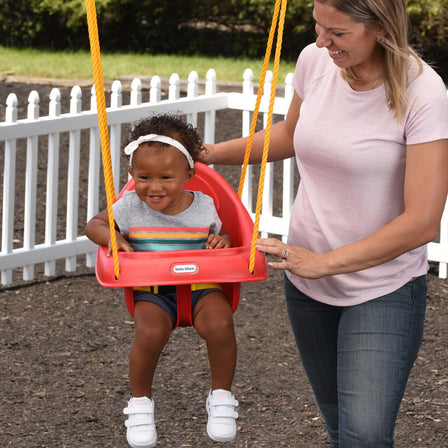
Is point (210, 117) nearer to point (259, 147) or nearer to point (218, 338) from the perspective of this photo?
point (259, 147)

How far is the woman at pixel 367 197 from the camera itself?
2.50 m

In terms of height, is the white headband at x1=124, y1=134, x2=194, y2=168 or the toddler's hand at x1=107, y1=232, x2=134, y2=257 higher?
the white headband at x1=124, y1=134, x2=194, y2=168

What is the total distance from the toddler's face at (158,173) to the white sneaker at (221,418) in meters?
0.59

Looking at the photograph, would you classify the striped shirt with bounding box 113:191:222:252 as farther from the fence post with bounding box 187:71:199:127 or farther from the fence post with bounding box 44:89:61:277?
the fence post with bounding box 187:71:199:127

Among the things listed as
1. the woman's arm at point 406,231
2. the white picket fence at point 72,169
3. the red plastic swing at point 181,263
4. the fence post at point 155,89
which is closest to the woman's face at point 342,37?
the red plastic swing at point 181,263

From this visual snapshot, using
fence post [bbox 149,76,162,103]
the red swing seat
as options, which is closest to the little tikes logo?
the red swing seat

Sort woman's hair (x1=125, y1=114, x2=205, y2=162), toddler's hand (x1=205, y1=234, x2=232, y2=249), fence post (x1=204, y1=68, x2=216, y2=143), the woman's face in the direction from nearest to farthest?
the woman's face
woman's hair (x1=125, y1=114, x2=205, y2=162)
toddler's hand (x1=205, y1=234, x2=232, y2=249)
fence post (x1=204, y1=68, x2=216, y2=143)

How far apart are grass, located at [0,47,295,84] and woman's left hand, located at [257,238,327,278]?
853 centimetres

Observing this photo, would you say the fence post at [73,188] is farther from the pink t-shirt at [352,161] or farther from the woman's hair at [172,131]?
the pink t-shirt at [352,161]

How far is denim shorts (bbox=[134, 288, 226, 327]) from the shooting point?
2832mm

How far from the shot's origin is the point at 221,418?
8.94 feet

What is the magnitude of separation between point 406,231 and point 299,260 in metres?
0.30

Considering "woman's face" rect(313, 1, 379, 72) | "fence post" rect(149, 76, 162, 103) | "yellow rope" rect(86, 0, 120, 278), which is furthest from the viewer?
"fence post" rect(149, 76, 162, 103)

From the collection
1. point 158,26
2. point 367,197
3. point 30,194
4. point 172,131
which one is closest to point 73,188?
point 30,194
